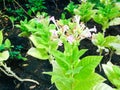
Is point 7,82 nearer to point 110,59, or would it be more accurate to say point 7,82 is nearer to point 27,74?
point 27,74

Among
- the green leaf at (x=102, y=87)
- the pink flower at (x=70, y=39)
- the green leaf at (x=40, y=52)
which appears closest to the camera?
the pink flower at (x=70, y=39)

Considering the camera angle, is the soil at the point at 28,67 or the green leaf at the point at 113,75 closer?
the green leaf at the point at 113,75

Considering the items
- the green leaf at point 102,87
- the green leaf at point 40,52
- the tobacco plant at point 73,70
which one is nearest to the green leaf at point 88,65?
the tobacco plant at point 73,70

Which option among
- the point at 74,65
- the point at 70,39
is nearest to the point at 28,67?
the point at 74,65

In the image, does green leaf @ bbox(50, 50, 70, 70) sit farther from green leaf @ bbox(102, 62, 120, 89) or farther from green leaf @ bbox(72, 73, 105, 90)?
green leaf @ bbox(102, 62, 120, 89)

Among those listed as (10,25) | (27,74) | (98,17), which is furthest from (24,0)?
(27,74)

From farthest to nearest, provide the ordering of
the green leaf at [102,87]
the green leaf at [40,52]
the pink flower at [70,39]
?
the green leaf at [40,52] < the green leaf at [102,87] < the pink flower at [70,39]

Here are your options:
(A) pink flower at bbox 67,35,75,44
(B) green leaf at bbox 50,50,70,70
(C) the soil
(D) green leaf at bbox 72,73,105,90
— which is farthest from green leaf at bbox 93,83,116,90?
(C) the soil

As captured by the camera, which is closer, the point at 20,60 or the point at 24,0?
the point at 20,60

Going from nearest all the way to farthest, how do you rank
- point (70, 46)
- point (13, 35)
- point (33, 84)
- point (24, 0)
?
1. point (70, 46)
2. point (33, 84)
3. point (13, 35)
4. point (24, 0)

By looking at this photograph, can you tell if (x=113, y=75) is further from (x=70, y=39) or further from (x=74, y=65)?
(x=70, y=39)

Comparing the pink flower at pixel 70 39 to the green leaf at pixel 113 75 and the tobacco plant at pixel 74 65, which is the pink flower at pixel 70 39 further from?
the green leaf at pixel 113 75
